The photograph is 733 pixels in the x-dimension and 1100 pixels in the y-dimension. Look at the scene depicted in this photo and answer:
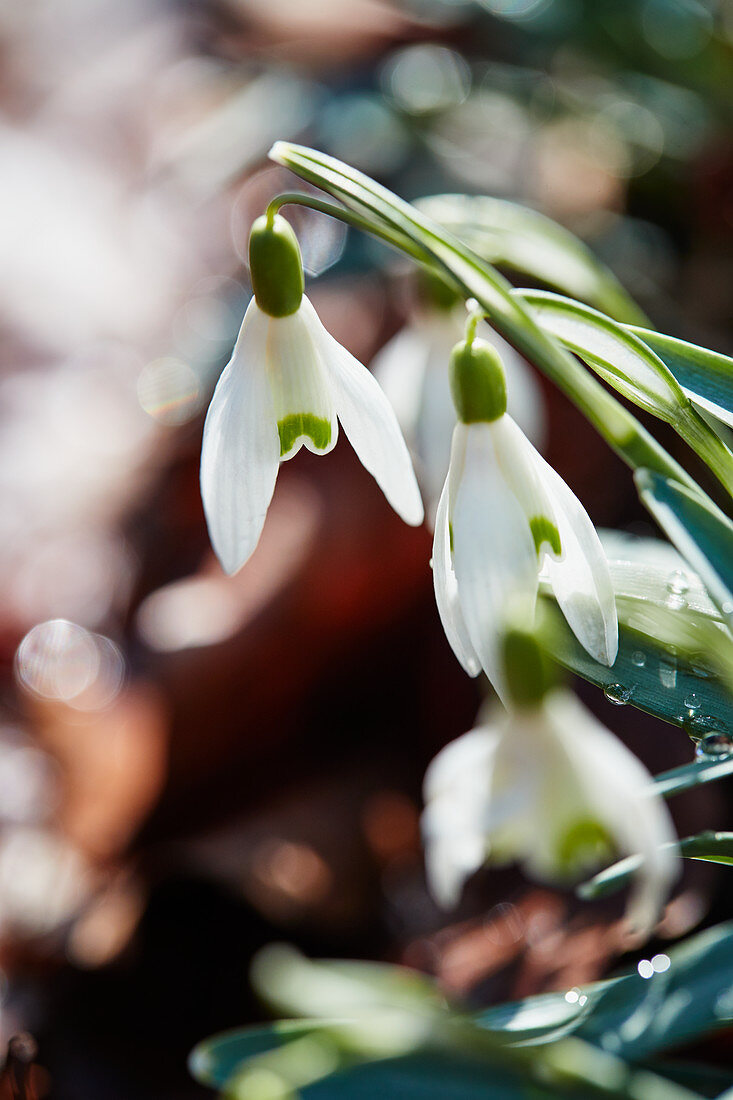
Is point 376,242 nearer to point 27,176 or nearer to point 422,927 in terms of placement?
point 422,927

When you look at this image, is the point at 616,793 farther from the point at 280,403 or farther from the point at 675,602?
the point at 280,403

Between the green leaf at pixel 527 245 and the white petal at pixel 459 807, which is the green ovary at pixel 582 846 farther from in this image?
the green leaf at pixel 527 245

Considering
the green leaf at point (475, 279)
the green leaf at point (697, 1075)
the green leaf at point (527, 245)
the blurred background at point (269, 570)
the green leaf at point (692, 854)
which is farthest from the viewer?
the blurred background at point (269, 570)

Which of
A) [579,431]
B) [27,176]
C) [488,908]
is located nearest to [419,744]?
[488,908]

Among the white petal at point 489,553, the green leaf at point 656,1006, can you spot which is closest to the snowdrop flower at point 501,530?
the white petal at point 489,553

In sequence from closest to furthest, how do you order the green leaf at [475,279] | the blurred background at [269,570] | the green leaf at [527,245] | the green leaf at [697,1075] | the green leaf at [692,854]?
the green leaf at [475,279] < the green leaf at [692,854] < the green leaf at [697,1075] < the green leaf at [527,245] < the blurred background at [269,570]

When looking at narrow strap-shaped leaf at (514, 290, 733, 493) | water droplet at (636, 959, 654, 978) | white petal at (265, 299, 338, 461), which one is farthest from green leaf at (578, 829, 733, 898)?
white petal at (265, 299, 338, 461)
